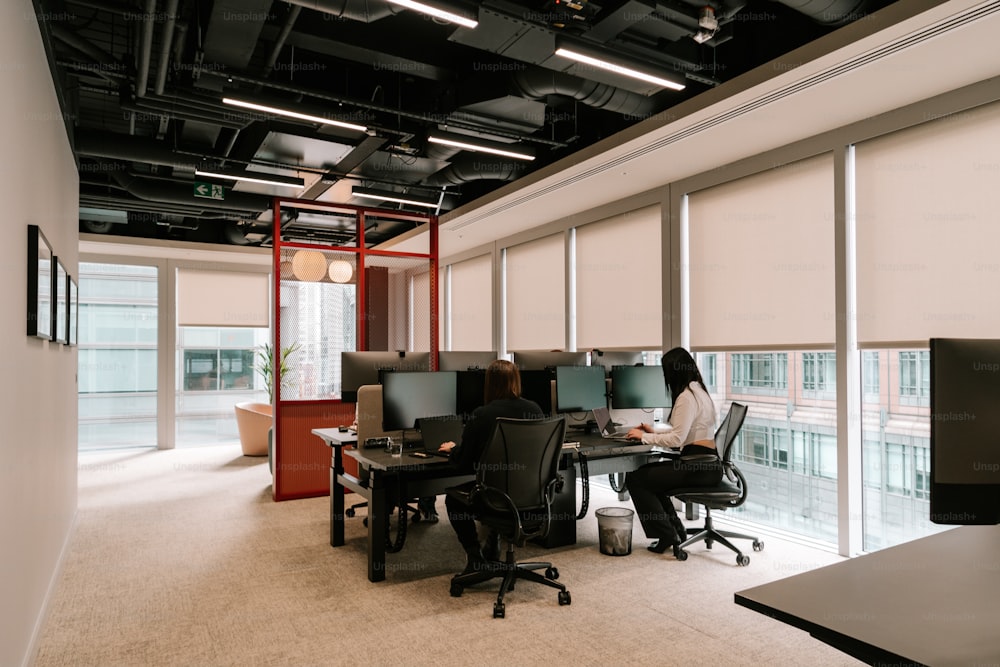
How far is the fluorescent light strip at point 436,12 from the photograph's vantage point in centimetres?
292

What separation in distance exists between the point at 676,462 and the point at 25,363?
11.8ft

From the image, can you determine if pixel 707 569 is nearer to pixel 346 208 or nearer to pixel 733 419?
pixel 733 419

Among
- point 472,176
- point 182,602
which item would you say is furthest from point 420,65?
point 182,602

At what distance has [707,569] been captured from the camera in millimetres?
3949

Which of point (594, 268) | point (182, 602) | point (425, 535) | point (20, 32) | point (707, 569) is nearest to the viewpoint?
point (20, 32)

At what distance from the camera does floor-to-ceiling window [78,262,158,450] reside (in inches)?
359

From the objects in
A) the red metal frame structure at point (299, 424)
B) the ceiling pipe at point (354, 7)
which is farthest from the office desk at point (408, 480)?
the ceiling pipe at point (354, 7)

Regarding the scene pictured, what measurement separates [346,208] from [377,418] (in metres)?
2.86

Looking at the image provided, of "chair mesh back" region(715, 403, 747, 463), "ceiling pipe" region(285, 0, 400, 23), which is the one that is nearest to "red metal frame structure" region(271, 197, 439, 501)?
"chair mesh back" region(715, 403, 747, 463)

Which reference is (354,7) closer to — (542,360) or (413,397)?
(413,397)

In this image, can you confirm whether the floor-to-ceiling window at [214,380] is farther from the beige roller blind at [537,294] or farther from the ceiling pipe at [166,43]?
the ceiling pipe at [166,43]

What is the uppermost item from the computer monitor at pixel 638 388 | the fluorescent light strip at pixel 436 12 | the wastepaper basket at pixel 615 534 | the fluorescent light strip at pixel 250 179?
the fluorescent light strip at pixel 436 12

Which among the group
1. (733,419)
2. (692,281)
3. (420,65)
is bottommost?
(733,419)

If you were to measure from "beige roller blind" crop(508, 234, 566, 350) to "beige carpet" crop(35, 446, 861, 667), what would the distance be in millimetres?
2974
